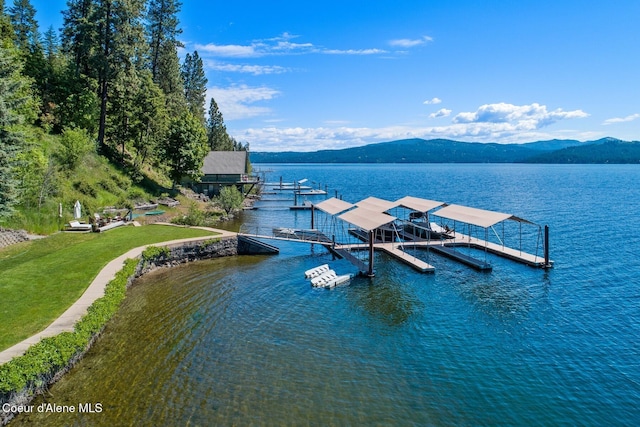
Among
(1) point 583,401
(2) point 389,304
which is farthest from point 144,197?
(1) point 583,401

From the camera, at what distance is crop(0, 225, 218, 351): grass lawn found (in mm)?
15438

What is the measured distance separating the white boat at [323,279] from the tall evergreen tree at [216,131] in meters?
69.2

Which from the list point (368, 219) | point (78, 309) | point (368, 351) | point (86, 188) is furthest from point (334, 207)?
point (78, 309)

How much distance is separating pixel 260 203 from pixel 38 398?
60503mm

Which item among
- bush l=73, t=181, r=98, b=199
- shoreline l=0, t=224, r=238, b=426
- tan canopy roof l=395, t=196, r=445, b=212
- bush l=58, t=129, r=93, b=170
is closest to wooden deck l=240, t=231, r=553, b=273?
tan canopy roof l=395, t=196, r=445, b=212

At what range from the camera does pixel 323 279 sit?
84.4 feet

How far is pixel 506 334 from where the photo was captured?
1869cm

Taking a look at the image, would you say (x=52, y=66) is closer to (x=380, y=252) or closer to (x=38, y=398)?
(x=380, y=252)

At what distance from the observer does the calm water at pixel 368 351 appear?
1304 centimetres

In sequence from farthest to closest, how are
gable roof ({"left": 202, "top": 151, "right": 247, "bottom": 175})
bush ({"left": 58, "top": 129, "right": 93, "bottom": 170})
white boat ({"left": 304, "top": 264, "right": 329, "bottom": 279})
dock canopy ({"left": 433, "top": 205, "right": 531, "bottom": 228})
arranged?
gable roof ({"left": 202, "top": 151, "right": 247, "bottom": 175}) < bush ({"left": 58, "top": 129, "right": 93, "bottom": 170}) < dock canopy ({"left": 433, "top": 205, "right": 531, "bottom": 228}) < white boat ({"left": 304, "top": 264, "right": 329, "bottom": 279})

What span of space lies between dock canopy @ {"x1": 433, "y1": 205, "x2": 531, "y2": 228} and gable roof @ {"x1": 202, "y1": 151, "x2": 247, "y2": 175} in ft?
115

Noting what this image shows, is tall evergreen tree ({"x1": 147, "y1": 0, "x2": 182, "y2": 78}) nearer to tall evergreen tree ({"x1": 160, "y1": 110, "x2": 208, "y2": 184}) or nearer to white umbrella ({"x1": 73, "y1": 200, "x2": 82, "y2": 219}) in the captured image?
tall evergreen tree ({"x1": 160, "y1": 110, "x2": 208, "y2": 184})

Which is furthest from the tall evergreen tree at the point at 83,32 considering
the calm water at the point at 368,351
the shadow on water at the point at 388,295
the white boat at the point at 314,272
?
the shadow on water at the point at 388,295

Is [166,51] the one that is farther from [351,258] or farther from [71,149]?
[351,258]
